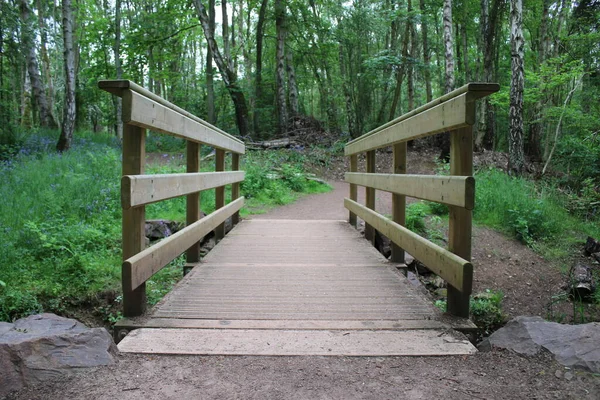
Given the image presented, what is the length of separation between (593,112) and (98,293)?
651 inches

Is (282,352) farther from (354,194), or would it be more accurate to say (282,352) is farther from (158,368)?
(354,194)

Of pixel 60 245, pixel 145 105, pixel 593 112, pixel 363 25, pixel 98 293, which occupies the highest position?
pixel 363 25

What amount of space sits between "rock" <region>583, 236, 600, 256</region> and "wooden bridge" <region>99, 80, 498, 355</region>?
4325mm

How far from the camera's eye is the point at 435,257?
299 cm

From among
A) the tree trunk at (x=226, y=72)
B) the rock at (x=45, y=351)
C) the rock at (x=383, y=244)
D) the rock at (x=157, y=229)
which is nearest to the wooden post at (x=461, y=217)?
the rock at (x=45, y=351)

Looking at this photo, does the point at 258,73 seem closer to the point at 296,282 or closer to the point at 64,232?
the point at 64,232

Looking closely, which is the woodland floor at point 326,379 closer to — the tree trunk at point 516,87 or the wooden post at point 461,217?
the wooden post at point 461,217

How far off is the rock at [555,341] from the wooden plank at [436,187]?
76cm

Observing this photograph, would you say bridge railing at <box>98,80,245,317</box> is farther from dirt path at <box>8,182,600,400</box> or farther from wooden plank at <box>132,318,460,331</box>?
dirt path at <box>8,182,600,400</box>

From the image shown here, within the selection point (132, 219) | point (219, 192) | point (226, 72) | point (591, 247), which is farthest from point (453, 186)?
point (226, 72)

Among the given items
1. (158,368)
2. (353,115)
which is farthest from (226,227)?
(353,115)

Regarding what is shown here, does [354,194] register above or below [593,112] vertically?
below

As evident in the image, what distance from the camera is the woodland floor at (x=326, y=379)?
6.26 ft

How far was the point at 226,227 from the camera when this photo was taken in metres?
6.66
